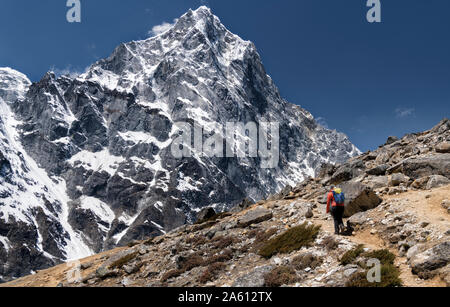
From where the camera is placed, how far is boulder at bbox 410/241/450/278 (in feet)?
38.7

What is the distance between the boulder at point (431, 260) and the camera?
38.7 feet

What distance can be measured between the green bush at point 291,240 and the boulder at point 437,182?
23.1 feet

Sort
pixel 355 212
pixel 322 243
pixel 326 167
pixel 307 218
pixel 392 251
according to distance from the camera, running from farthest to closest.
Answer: pixel 326 167 < pixel 307 218 < pixel 355 212 < pixel 322 243 < pixel 392 251

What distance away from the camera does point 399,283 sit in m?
11.9

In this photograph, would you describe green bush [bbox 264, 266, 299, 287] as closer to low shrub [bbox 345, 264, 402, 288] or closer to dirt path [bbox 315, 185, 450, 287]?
low shrub [bbox 345, 264, 402, 288]

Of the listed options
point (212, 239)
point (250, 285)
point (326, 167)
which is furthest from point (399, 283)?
point (326, 167)

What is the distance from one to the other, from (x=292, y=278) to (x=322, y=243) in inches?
128

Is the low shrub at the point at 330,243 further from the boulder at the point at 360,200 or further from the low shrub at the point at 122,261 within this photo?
the low shrub at the point at 122,261

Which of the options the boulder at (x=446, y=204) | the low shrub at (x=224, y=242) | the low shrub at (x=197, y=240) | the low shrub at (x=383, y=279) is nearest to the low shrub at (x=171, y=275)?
the low shrub at (x=224, y=242)

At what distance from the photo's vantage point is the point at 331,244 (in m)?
16.1

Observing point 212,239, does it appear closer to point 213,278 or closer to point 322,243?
point 213,278
